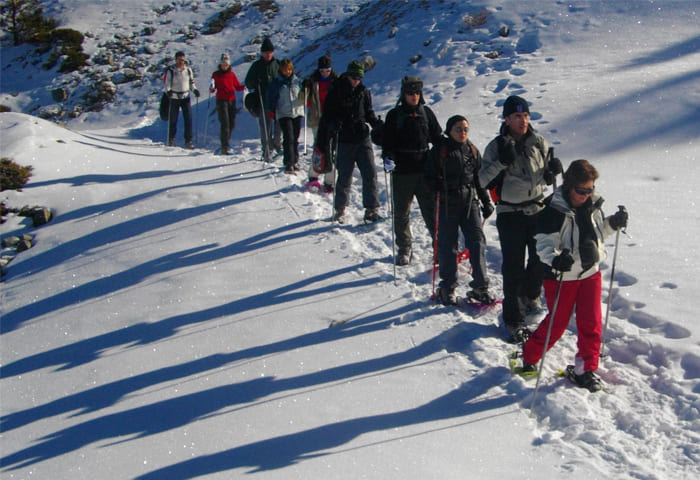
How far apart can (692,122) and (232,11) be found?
2316 centimetres

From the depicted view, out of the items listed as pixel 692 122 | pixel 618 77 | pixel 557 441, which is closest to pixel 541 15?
pixel 618 77

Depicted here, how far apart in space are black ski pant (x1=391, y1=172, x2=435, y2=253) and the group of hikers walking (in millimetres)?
12

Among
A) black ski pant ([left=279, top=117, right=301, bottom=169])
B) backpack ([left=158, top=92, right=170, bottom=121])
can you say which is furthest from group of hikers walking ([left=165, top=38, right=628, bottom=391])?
backpack ([left=158, top=92, right=170, bottom=121])

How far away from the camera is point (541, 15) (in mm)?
16984

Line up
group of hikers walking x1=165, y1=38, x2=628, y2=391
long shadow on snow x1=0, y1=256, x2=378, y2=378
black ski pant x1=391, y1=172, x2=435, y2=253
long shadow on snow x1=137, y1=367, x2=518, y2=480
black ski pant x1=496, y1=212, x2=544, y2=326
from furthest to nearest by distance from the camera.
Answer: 1. black ski pant x1=391, y1=172, x2=435, y2=253
2. long shadow on snow x1=0, y1=256, x2=378, y2=378
3. black ski pant x1=496, y1=212, x2=544, y2=326
4. group of hikers walking x1=165, y1=38, x2=628, y2=391
5. long shadow on snow x1=137, y1=367, x2=518, y2=480

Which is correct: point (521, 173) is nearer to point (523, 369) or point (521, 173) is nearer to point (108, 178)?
point (523, 369)

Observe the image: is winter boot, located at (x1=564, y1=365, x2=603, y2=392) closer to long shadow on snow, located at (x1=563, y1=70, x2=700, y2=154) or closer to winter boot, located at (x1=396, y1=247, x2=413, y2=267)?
winter boot, located at (x1=396, y1=247, x2=413, y2=267)

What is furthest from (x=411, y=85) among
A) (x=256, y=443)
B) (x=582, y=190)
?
(x=256, y=443)

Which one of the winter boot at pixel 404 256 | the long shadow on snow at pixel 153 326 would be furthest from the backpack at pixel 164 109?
the winter boot at pixel 404 256

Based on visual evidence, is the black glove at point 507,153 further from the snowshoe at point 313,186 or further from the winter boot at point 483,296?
the snowshoe at point 313,186

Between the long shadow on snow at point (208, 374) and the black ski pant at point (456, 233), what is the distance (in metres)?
0.92

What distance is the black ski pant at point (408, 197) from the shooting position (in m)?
6.90

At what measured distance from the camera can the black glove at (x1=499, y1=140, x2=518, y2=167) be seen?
5.27 m

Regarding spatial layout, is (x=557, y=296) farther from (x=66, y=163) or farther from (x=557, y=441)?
(x=66, y=163)
